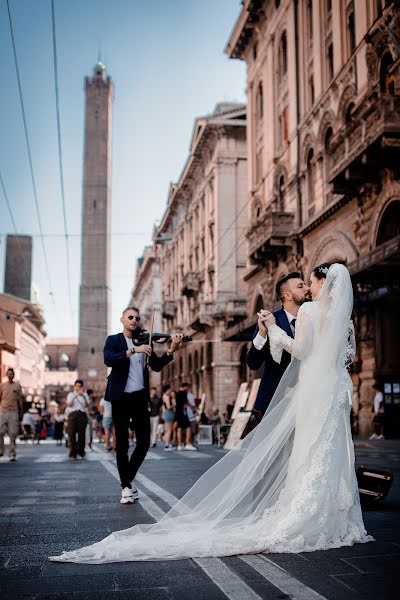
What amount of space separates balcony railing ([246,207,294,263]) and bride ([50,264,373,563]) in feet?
76.0

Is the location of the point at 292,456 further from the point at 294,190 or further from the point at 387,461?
the point at 294,190

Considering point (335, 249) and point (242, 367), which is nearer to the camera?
point (335, 249)

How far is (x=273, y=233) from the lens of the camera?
28438 millimetres

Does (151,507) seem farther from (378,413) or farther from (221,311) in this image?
(221,311)

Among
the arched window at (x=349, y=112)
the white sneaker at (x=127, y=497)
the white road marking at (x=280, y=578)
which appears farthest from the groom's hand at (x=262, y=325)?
the arched window at (x=349, y=112)

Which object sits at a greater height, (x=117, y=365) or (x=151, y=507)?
(x=117, y=365)

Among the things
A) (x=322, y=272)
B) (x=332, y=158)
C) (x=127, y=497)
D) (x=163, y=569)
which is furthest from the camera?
(x=332, y=158)

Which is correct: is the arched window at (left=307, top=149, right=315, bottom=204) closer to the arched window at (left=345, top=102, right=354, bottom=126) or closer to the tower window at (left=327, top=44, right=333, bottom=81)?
the tower window at (left=327, top=44, right=333, bottom=81)

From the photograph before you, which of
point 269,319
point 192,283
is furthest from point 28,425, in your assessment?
point 269,319

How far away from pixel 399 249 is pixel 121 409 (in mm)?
9728

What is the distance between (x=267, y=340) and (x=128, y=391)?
226 centimetres

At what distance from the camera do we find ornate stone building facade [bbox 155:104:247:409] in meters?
43.5

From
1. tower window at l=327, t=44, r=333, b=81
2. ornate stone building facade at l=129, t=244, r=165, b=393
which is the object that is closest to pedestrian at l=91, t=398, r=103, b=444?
tower window at l=327, t=44, r=333, b=81

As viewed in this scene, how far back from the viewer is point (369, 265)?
17.0 metres
